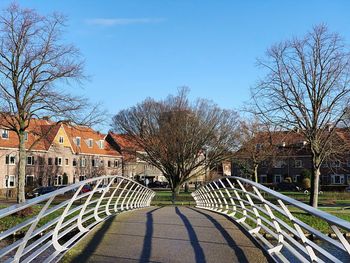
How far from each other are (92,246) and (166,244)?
1.35 metres

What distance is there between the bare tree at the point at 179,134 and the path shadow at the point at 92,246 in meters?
40.8

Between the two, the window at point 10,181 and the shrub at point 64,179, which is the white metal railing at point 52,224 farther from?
the shrub at point 64,179

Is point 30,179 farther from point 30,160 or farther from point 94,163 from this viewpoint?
point 94,163

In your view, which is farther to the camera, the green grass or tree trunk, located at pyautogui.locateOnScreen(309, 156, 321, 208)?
the green grass

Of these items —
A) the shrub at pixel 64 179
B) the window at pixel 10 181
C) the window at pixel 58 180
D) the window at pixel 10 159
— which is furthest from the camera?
the shrub at pixel 64 179

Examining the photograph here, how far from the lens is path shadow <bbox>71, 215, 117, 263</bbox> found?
782 centimetres

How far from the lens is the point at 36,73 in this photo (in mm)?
29047

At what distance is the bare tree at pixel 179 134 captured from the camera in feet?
174

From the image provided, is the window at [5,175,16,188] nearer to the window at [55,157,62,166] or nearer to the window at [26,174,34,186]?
the window at [26,174,34,186]

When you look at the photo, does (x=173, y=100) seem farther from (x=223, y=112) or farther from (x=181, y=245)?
(x=181, y=245)

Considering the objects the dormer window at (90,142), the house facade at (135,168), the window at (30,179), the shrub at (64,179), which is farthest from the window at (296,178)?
the window at (30,179)

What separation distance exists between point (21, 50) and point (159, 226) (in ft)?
65.7

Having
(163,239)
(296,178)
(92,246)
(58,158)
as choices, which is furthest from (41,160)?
(92,246)

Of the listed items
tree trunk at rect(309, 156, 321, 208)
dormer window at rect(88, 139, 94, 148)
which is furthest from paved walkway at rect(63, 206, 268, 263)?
dormer window at rect(88, 139, 94, 148)
